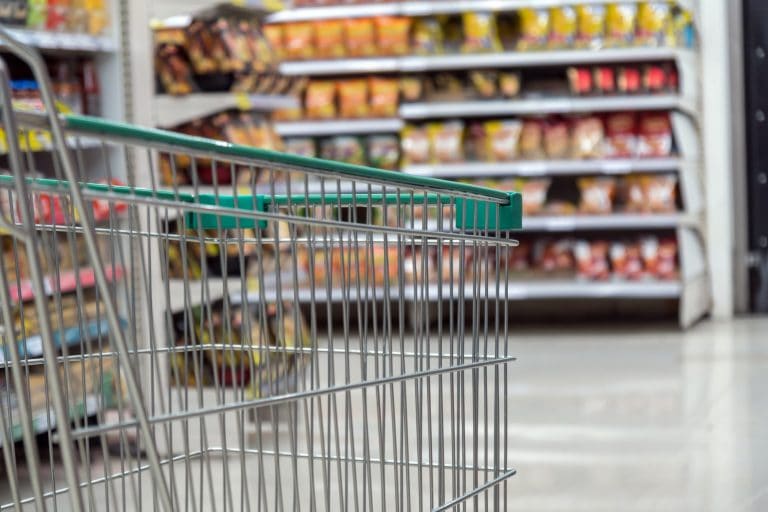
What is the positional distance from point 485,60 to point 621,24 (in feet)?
2.41

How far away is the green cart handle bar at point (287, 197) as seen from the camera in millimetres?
1103

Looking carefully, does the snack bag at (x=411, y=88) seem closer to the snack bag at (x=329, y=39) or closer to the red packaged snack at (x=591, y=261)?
the snack bag at (x=329, y=39)

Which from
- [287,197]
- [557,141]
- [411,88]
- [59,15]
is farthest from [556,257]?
[287,197]

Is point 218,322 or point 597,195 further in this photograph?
point 597,195

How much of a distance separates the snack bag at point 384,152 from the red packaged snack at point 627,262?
1305 millimetres

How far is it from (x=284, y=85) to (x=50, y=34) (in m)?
1.21

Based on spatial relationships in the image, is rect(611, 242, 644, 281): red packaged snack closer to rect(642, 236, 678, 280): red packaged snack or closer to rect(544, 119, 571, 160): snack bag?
rect(642, 236, 678, 280): red packaged snack

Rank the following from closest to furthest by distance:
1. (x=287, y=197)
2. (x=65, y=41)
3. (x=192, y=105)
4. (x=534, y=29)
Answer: (x=287, y=197) → (x=65, y=41) → (x=192, y=105) → (x=534, y=29)

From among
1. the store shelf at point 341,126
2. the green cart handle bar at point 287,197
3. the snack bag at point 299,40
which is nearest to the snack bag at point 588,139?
the store shelf at point 341,126

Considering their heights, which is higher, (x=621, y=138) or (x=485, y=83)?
(x=485, y=83)

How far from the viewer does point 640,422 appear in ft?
13.1

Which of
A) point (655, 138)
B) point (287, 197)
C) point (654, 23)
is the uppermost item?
point (654, 23)

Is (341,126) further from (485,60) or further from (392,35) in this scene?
(485,60)

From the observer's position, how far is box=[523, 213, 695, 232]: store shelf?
21.0 ft
